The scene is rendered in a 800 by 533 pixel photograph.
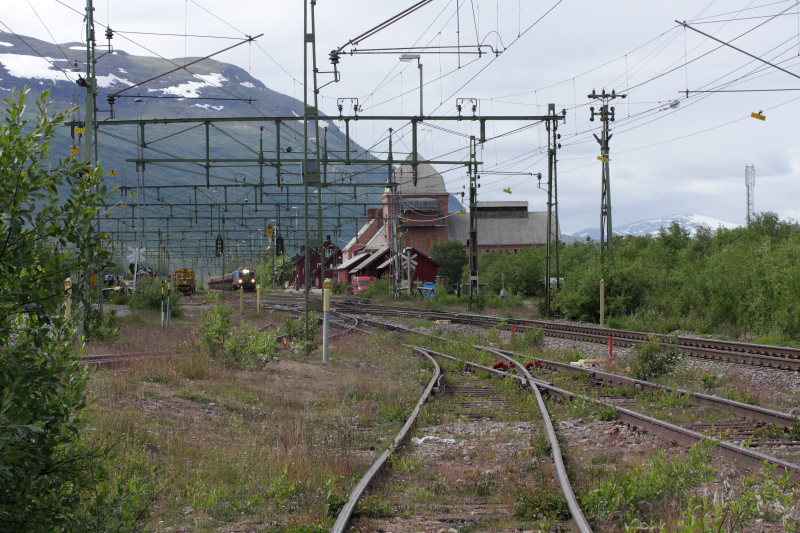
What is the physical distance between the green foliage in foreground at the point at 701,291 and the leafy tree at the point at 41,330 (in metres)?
23.7

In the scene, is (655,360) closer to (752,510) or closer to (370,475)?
(370,475)

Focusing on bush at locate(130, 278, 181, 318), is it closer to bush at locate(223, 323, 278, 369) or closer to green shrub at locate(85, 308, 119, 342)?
green shrub at locate(85, 308, 119, 342)

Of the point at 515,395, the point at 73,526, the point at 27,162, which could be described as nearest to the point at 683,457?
the point at 515,395

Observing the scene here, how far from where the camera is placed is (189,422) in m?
10.7

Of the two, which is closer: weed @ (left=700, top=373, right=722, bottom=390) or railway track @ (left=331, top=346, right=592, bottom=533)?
railway track @ (left=331, top=346, right=592, bottom=533)

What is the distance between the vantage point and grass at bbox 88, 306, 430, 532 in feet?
23.4

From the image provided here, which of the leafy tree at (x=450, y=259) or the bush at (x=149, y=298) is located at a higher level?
the leafy tree at (x=450, y=259)

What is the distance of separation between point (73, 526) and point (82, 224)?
5.54 ft

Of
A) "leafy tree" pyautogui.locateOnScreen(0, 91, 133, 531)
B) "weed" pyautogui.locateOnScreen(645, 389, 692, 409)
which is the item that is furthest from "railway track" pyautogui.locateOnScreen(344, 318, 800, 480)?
"leafy tree" pyautogui.locateOnScreen(0, 91, 133, 531)

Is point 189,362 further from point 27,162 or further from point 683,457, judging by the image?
point 27,162

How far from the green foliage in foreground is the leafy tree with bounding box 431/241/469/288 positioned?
50.1m

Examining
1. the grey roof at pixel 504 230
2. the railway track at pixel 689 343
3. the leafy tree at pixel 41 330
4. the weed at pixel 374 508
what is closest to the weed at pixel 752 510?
the weed at pixel 374 508

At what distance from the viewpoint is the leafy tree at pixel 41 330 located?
428 centimetres

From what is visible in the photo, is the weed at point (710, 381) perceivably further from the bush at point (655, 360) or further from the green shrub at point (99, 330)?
the green shrub at point (99, 330)
